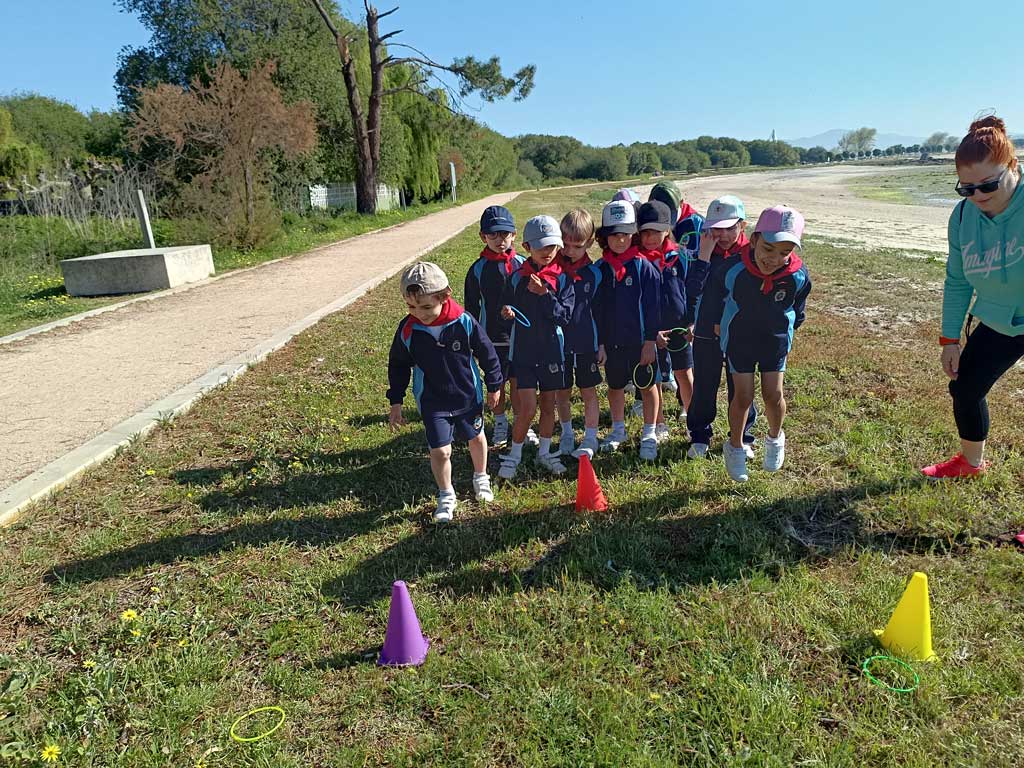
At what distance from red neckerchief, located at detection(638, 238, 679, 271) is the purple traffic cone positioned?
268cm

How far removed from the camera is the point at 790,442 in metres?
4.50

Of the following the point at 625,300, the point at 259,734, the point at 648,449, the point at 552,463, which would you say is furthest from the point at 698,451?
the point at 259,734

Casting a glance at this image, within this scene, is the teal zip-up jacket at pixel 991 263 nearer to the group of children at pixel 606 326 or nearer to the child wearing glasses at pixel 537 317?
the group of children at pixel 606 326

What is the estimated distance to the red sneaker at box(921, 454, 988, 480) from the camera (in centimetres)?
369

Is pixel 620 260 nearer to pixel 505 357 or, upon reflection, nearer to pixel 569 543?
pixel 505 357

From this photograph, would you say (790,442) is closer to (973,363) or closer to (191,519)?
(973,363)

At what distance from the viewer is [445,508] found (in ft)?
12.1

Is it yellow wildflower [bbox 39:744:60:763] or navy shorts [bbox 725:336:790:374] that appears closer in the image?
yellow wildflower [bbox 39:744:60:763]

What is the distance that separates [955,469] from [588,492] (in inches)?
83.4

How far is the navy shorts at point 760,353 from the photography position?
11.7 feet

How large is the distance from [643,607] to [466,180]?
6055cm

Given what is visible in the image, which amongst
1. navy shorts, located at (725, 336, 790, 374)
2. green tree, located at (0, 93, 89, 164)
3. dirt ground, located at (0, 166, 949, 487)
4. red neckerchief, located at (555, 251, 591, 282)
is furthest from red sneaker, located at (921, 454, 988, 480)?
green tree, located at (0, 93, 89, 164)

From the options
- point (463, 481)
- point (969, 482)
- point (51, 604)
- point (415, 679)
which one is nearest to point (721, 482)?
point (969, 482)

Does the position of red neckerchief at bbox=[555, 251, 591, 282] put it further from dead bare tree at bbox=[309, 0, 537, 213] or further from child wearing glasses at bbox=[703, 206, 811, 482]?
dead bare tree at bbox=[309, 0, 537, 213]
